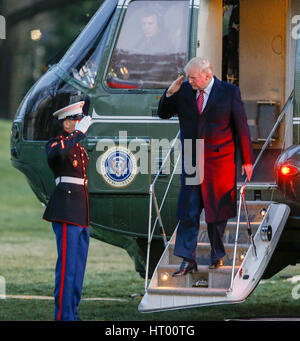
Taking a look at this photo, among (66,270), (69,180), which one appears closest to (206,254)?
(66,270)

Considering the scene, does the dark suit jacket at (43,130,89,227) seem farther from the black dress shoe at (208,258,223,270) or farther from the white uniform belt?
the black dress shoe at (208,258,223,270)

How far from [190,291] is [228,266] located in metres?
0.46

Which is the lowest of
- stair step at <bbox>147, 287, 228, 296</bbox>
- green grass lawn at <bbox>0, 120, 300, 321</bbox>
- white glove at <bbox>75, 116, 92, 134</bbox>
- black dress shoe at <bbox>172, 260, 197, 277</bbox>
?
green grass lawn at <bbox>0, 120, 300, 321</bbox>

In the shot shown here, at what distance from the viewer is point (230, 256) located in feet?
24.0

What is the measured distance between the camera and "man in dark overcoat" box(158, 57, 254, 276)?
6.93m

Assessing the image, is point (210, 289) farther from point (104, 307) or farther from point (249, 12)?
point (249, 12)

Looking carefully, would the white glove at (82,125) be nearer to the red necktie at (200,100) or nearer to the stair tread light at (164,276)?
the red necktie at (200,100)

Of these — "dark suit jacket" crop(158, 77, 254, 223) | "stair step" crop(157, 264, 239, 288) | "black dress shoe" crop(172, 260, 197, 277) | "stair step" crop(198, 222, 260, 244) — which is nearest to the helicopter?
"stair step" crop(198, 222, 260, 244)

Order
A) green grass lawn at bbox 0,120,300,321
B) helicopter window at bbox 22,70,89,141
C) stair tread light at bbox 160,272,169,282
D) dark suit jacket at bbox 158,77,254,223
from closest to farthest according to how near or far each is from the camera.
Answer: dark suit jacket at bbox 158,77,254,223
stair tread light at bbox 160,272,169,282
helicopter window at bbox 22,70,89,141
green grass lawn at bbox 0,120,300,321

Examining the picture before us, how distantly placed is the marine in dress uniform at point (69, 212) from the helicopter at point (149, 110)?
27.1 inches

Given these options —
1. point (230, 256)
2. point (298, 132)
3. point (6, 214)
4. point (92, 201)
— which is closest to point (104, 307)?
point (92, 201)

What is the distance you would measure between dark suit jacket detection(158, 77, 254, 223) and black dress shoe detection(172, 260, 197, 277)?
339 millimetres

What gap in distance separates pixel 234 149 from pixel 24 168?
2.45m

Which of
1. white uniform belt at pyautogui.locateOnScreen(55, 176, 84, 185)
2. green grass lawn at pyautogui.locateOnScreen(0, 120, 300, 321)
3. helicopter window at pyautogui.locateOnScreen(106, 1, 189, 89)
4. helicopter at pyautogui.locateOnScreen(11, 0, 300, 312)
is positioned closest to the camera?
white uniform belt at pyautogui.locateOnScreen(55, 176, 84, 185)
